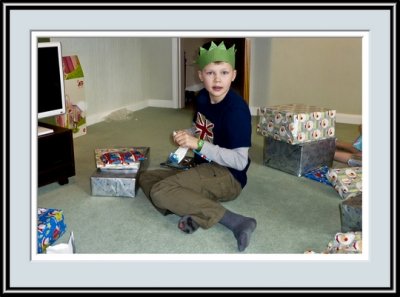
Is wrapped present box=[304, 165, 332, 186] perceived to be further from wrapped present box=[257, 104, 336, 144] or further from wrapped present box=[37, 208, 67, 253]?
wrapped present box=[37, 208, 67, 253]

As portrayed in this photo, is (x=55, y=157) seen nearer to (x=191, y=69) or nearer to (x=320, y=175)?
(x=320, y=175)

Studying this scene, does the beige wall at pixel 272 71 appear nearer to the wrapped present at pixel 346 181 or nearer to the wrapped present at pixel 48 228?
the wrapped present at pixel 346 181

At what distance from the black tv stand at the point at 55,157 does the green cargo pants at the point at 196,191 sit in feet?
1.37

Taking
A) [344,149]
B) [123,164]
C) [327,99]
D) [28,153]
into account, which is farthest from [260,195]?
[327,99]

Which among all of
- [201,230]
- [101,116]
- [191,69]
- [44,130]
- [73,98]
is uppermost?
[191,69]

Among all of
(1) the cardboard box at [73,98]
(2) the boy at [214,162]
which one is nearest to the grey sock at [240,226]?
(2) the boy at [214,162]

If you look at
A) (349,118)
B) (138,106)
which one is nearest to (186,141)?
(349,118)

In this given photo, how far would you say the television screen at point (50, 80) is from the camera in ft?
6.65

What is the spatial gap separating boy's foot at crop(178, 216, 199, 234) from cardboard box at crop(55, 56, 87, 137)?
5.16 feet

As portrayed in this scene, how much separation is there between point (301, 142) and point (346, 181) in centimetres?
32

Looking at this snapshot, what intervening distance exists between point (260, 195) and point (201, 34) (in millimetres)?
1156

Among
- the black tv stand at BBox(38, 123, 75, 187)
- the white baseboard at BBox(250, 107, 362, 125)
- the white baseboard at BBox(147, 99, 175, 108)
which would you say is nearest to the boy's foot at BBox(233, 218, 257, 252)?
the black tv stand at BBox(38, 123, 75, 187)

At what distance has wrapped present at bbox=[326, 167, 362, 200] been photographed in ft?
6.55

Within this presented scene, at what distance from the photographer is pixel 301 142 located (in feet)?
7.48
